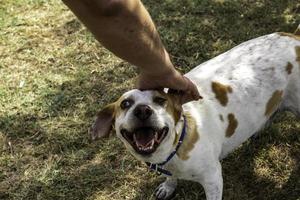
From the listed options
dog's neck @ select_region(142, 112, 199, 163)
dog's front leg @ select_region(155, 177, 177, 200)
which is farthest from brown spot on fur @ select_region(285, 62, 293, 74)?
dog's front leg @ select_region(155, 177, 177, 200)

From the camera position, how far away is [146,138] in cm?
336

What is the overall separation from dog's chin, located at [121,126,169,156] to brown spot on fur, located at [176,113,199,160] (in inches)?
11.8

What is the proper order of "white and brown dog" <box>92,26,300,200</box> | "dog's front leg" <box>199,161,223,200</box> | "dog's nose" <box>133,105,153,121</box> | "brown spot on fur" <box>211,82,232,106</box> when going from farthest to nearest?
"brown spot on fur" <box>211,82,232,106</box>, "dog's front leg" <box>199,161,223,200</box>, "white and brown dog" <box>92,26,300,200</box>, "dog's nose" <box>133,105,153,121</box>

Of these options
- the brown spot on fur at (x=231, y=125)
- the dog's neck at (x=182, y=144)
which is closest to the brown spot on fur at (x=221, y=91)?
the brown spot on fur at (x=231, y=125)

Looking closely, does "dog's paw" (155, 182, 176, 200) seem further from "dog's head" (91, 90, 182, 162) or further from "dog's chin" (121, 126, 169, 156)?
"dog's chin" (121, 126, 169, 156)

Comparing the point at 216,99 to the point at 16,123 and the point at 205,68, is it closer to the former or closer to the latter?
the point at 205,68

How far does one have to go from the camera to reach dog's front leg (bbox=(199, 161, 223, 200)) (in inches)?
149

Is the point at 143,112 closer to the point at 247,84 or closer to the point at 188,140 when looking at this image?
the point at 188,140

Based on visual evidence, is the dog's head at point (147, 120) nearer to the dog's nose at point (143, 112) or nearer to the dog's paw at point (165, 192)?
the dog's nose at point (143, 112)

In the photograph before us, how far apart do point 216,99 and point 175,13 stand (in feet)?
9.71

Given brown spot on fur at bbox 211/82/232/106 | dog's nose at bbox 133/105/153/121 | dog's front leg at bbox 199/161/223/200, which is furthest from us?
brown spot on fur at bbox 211/82/232/106

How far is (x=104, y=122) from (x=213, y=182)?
93cm

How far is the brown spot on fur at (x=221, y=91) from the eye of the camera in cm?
391

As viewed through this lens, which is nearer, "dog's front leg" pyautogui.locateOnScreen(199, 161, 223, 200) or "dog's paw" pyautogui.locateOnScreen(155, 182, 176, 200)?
"dog's front leg" pyautogui.locateOnScreen(199, 161, 223, 200)
